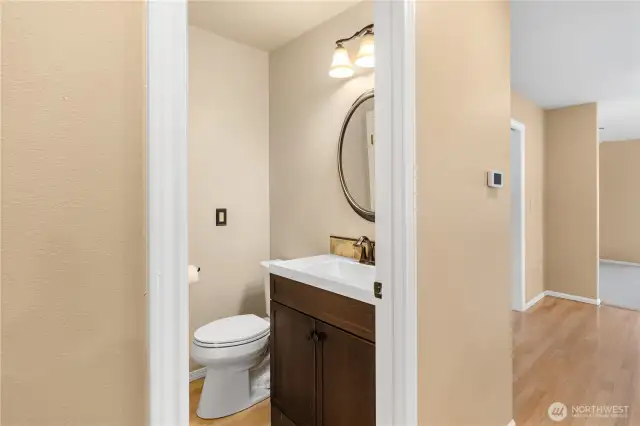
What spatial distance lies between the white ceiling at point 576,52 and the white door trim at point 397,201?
144cm

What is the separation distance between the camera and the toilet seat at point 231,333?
1983mm

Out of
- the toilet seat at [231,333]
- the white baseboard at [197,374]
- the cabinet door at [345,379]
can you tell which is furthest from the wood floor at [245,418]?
the cabinet door at [345,379]

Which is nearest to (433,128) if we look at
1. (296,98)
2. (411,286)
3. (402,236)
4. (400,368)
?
(402,236)

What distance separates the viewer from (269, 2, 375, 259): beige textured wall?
224 cm

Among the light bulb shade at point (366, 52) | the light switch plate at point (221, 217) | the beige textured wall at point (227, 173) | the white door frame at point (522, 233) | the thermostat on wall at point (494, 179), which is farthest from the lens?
the white door frame at point (522, 233)

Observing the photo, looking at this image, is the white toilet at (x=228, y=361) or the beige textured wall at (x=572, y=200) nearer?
the white toilet at (x=228, y=361)

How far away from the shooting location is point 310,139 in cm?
249

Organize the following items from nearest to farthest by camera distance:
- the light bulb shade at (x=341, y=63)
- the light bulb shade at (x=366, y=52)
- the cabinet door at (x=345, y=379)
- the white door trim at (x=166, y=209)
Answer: the white door trim at (x=166, y=209) < the cabinet door at (x=345, y=379) < the light bulb shade at (x=366, y=52) < the light bulb shade at (x=341, y=63)

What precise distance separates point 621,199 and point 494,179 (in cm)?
693

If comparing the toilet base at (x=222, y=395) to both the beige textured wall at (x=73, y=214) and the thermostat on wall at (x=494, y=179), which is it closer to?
the beige textured wall at (x=73, y=214)

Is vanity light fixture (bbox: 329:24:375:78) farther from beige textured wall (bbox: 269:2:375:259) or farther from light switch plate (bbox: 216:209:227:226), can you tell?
light switch plate (bbox: 216:209:227:226)

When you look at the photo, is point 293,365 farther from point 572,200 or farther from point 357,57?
point 572,200

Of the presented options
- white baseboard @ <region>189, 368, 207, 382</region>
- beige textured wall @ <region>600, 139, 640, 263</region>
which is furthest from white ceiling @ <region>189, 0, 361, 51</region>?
beige textured wall @ <region>600, 139, 640, 263</region>

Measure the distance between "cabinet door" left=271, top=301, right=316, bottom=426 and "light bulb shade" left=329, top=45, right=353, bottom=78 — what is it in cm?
138
